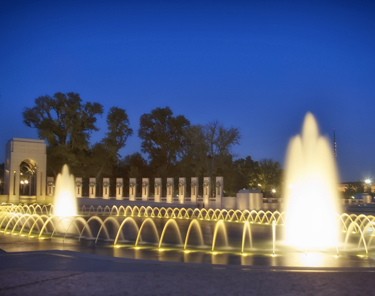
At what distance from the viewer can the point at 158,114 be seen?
67250 mm

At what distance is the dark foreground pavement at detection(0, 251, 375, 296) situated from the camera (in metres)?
6.83

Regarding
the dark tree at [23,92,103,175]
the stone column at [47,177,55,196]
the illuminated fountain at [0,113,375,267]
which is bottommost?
the illuminated fountain at [0,113,375,267]

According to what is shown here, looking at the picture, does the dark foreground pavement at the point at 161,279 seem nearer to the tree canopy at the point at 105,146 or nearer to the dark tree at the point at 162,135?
the tree canopy at the point at 105,146

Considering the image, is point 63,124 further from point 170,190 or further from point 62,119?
point 170,190

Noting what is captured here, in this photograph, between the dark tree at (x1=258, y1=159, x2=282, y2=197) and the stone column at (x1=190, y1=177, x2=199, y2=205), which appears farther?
the dark tree at (x1=258, y1=159, x2=282, y2=197)

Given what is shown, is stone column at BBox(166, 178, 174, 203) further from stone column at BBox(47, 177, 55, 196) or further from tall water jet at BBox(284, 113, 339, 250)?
tall water jet at BBox(284, 113, 339, 250)

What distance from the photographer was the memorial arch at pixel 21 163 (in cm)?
4597

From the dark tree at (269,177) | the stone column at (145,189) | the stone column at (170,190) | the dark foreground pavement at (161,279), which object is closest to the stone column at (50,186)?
the stone column at (145,189)

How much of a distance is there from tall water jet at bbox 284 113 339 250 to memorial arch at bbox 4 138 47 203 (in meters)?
32.4

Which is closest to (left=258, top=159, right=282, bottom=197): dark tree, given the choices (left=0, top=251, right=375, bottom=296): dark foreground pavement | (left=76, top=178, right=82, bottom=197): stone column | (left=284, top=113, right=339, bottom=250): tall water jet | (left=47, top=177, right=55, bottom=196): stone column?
(left=76, top=178, right=82, bottom=197): stone column

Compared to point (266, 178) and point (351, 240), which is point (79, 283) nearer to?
point (351, 240)

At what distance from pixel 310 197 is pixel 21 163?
39.7 m

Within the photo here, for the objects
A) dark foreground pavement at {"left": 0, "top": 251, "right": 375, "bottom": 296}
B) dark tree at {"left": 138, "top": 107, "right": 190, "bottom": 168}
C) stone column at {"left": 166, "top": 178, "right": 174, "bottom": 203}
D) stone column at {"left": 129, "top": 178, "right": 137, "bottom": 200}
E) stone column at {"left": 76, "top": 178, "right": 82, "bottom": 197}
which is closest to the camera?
dark foreground pavement at {"left": 0, "top": 251, "right": 375, "bottom": 296}

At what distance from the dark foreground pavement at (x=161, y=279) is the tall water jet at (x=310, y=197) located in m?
5.69
